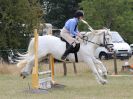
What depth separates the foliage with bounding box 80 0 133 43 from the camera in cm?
5231

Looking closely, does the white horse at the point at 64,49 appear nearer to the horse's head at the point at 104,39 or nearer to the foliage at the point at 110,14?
the horse's head at the point at 104,39

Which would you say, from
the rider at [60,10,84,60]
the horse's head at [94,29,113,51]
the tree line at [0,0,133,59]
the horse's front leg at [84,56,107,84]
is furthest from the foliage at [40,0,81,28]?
the rider at [60,10,84,60]

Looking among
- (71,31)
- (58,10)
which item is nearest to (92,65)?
(71,31)

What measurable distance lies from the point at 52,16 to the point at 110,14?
13.5 metres

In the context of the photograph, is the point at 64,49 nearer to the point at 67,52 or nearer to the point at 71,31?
the point at 67,52

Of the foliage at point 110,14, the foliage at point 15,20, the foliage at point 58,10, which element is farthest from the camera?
the foliage at point 58,10

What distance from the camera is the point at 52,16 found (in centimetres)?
6488

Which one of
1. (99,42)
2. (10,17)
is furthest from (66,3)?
(99,42)

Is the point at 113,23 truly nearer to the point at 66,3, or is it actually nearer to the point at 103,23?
the point at 103,23

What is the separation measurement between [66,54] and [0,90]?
2430 mm

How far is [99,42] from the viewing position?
17359 millimetres

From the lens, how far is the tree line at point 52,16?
3791 cm

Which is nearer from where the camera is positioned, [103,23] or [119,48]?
[119,48]

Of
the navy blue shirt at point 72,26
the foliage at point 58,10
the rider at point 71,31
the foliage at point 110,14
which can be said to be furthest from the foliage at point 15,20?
the foliage at point 58,10
